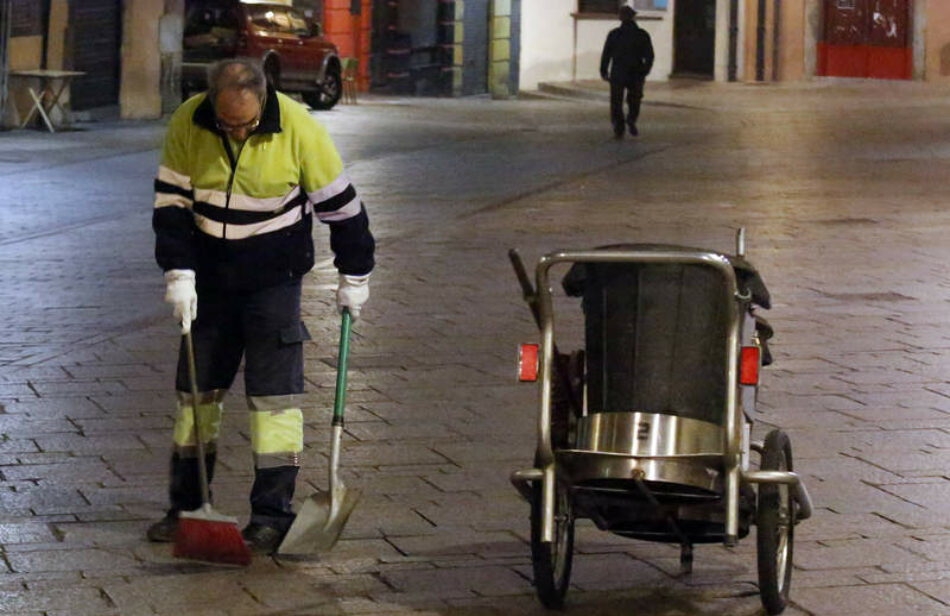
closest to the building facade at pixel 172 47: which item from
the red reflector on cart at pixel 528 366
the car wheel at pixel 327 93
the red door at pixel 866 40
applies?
the car wheel at pixel 327 93

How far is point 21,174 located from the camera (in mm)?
18000

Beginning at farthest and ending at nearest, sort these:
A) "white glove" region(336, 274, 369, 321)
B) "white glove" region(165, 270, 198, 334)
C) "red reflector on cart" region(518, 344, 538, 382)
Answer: "white glove" region(336, 274, 369, 321) < "white glove" region(165, 270, 198, 334) < "red reflector on cart" region(518, 344, 538, 382)

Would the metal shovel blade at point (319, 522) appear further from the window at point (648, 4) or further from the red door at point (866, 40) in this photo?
the red door at point (866, 40)

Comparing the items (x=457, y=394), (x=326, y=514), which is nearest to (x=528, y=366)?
(x=326, y=514)

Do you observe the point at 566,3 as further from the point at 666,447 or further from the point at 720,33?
the point at 666,447

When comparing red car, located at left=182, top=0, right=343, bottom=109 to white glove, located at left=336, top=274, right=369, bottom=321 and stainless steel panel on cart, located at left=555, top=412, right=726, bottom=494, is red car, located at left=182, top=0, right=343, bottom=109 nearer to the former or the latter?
white glove, located at left=336, top=274, right=369, bottom=321

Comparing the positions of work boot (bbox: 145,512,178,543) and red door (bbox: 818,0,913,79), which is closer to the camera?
work boot (bbox: 145,512,178,543)

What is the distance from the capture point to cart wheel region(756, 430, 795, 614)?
519 cm

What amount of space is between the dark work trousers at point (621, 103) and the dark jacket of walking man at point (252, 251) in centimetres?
1753

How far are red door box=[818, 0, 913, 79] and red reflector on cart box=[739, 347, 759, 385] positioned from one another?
35265mm

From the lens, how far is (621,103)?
76.8 ft

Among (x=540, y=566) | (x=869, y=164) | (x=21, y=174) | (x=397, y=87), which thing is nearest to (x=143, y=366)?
(x=540, y=566)

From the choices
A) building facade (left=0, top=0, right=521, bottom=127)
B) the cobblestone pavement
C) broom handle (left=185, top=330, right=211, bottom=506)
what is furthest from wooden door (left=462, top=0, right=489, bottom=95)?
broom handle (left=185, top=330, right=211, bottom=506)

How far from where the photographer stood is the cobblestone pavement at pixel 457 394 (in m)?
5.61
